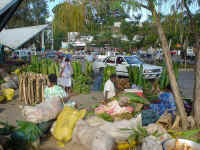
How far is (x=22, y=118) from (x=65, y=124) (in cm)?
192

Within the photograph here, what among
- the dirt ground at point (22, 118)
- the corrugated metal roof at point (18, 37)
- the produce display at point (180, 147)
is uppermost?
the corrugated metal roof at point (18, 37)

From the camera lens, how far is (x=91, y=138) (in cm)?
350

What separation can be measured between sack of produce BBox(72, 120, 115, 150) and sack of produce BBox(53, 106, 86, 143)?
10 cm

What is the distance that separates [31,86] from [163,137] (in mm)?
4425

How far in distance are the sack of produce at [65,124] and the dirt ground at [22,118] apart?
14 centimetres

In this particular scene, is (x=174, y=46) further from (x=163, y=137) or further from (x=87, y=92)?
(x=163, y=137)

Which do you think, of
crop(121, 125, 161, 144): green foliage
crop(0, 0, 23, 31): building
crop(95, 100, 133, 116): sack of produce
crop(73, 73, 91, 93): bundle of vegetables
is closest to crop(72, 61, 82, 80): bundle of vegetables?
crop(73, 73, 91, 93): bundle of vegetables

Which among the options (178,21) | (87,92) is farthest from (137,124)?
(87,92)

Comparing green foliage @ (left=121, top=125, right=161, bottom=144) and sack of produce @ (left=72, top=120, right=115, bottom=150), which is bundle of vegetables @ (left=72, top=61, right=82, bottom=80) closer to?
sack of produce @ (left=72, top=120, right=115, bottom=150)

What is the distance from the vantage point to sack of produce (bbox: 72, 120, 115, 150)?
321 centimetres

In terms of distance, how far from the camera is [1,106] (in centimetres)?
669

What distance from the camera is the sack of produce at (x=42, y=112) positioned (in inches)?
158

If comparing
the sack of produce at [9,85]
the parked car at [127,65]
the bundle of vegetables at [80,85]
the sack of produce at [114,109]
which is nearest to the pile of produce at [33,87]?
the sack of produce at [9,85]

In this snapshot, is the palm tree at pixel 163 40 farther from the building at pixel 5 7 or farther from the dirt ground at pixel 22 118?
the building at pixel 5 7
